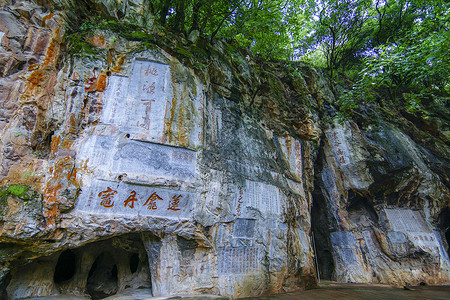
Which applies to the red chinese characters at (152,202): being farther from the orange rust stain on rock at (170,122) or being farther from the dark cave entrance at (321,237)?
the dark cave entrance at (321,237)

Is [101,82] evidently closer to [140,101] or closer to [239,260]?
[140,101]

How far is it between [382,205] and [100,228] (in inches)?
344

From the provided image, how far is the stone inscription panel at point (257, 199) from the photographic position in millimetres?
6203

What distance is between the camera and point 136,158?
5.27 meters

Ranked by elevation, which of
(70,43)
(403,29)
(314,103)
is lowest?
(70,43)

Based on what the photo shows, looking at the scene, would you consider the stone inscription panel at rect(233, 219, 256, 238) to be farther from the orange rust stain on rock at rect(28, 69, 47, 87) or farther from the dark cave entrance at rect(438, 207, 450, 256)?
the dark cave entrance at rect(438, 207, 450, 256)

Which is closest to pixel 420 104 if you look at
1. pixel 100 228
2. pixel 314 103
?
pixel 314 103

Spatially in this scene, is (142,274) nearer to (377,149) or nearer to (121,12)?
(121,12)

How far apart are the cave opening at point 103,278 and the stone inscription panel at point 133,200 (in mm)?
2683

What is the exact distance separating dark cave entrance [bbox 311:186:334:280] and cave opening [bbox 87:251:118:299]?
6797 millimetres

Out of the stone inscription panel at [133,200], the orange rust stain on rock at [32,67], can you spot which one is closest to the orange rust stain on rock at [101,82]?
the orange rust stain on rock at [32,67]

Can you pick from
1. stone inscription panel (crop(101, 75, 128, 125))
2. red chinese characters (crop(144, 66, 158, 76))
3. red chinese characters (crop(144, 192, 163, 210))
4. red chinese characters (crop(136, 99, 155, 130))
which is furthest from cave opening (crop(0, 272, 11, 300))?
red chinese characters (crop(144, 66, 158, 76))

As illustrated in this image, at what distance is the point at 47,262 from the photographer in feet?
16.8

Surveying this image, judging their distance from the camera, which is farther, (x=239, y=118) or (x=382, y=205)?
(x=382, y=205)
